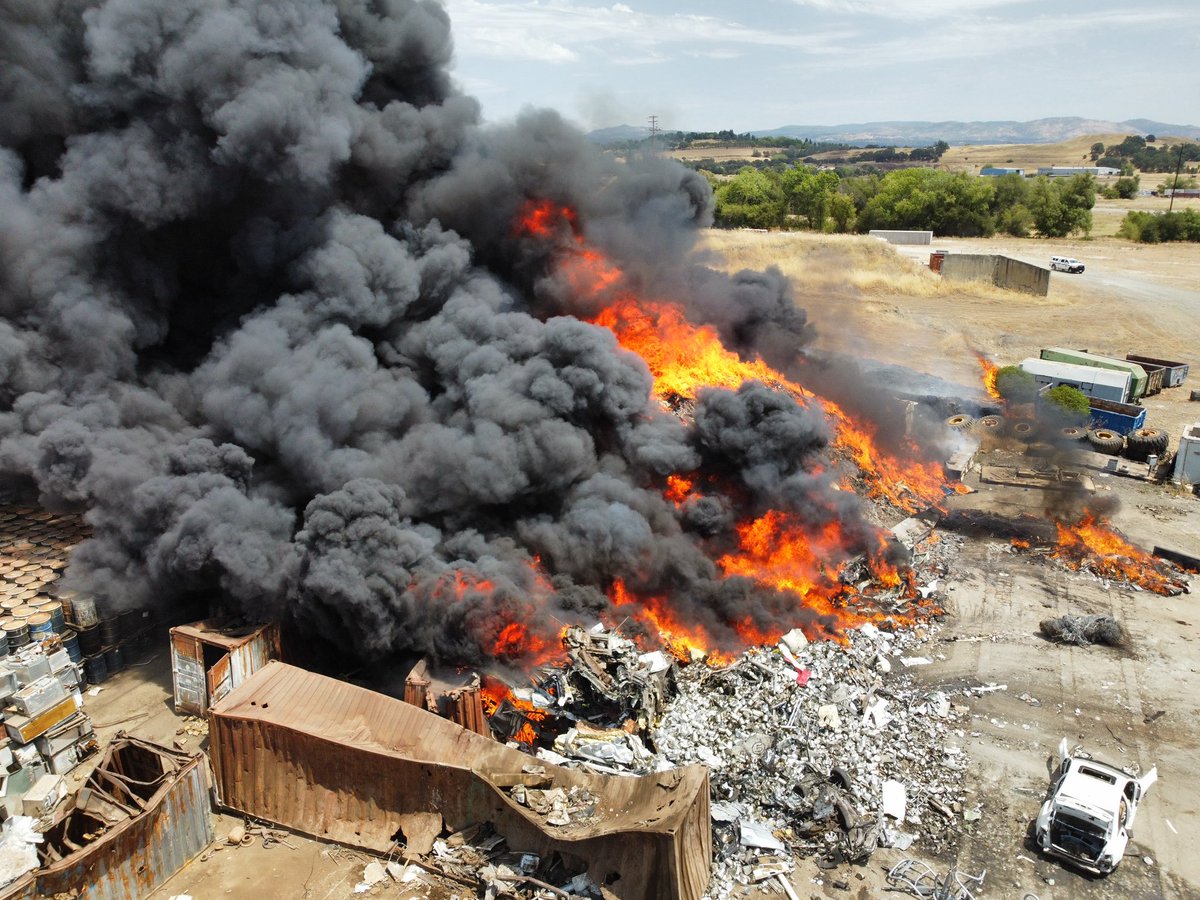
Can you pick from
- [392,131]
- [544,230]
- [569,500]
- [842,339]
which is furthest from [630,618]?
[842,339]

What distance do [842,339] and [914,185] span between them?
47.0m

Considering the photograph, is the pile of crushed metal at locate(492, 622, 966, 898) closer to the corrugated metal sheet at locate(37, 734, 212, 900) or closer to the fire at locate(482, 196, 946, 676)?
the fire at locate(482, 196, 946, 676)

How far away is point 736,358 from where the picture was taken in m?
29.0

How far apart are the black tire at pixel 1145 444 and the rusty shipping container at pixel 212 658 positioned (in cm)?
3112

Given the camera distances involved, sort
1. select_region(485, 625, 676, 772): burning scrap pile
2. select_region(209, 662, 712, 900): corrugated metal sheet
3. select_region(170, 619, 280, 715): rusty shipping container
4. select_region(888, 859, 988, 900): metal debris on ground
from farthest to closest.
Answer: select_region(170, 619, 280, 715): rusty shipping container → select_region(485, 625, 676, 772): burning scrap pile → select_region(888, 859, 988, 900): metal debris on ground → select_region(209, 662, 712, 900): corrugated metal sheet

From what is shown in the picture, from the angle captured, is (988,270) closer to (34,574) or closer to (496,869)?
(496,869)

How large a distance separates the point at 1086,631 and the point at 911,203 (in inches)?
2635

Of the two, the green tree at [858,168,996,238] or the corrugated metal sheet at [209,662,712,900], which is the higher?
the green tree at [858,168,996,238]

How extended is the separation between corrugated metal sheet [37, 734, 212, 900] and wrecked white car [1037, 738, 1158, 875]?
Answer: 14.6 meters

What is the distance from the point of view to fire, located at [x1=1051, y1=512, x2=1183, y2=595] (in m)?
23.6

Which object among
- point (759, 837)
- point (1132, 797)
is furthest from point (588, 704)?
point (1132, 797)

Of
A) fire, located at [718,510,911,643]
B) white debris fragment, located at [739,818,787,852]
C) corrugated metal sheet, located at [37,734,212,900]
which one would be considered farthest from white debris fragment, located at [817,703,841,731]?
corrugated metal sheet, located at [37,734,212,900]

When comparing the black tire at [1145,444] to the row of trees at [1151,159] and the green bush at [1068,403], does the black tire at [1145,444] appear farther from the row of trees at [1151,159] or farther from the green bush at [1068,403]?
the row of trees at [1151,159]

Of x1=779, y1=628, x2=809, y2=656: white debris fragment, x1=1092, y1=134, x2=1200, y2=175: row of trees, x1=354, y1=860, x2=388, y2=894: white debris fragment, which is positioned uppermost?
x1=1092, y1=134, x2=1200, y2=175: row of trees
